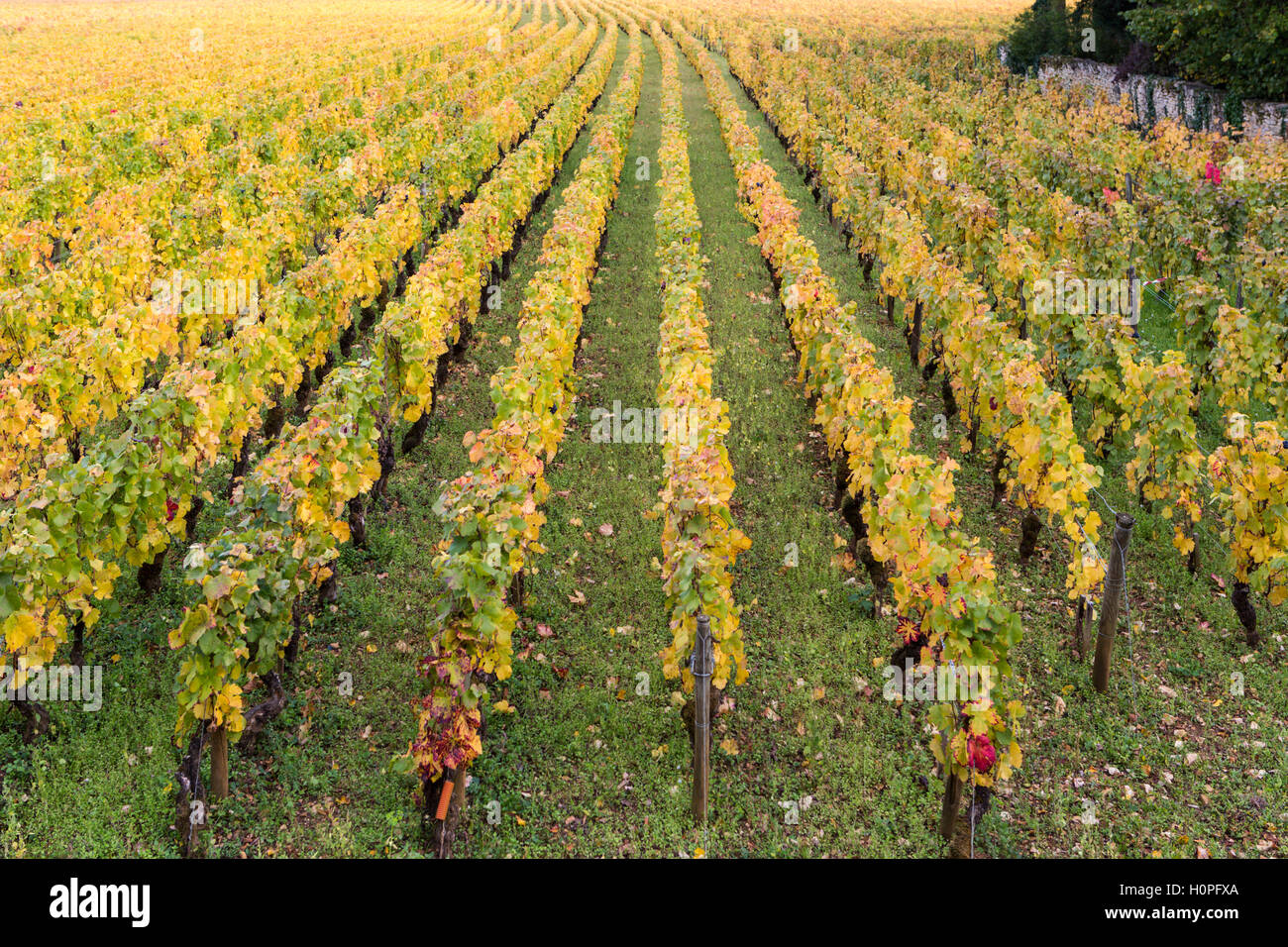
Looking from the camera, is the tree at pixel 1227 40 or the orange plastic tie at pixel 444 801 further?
the tree at pixel 1227 40

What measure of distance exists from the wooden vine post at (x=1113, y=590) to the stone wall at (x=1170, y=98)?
70.4ft

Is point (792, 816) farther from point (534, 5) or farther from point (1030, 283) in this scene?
point (534, 5)

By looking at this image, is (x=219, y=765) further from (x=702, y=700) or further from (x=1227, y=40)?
(x=1227, y=40)

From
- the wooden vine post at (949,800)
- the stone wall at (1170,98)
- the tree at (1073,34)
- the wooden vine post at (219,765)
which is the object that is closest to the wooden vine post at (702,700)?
the wooden vine post at (949,800)

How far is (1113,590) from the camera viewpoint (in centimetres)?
730

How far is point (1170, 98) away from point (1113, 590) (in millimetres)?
29012

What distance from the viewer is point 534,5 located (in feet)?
285

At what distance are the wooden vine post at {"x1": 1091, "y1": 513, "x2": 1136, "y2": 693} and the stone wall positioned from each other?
844 inches

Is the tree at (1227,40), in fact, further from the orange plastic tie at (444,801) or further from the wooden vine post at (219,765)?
the wooden vine post at (219,765)

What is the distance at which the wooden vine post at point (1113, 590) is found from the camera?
7207 mm

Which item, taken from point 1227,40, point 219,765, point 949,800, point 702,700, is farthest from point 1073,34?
point 219,765

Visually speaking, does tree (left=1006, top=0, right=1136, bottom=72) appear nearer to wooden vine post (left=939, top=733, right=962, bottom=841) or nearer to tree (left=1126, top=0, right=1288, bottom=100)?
tree (left=1126, top=0, right=1288, bottom=100)

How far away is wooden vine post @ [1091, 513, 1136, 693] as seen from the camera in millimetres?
7207

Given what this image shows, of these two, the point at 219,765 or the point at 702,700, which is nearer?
the point at 702,700
